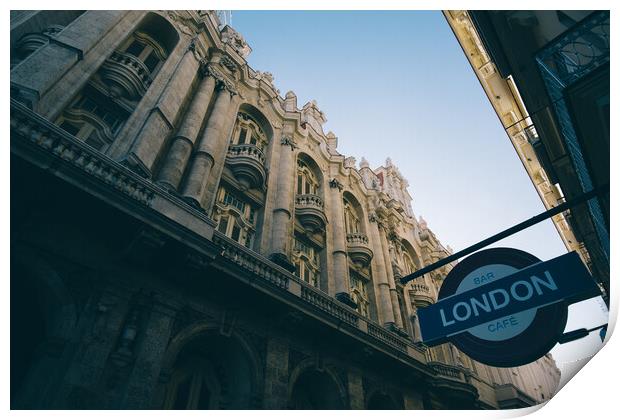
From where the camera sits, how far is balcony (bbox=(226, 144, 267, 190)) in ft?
52.6

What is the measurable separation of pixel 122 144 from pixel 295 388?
10.4m

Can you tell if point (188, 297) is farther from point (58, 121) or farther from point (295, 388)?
point (58, 121)

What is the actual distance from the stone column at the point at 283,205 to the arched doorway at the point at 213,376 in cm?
432

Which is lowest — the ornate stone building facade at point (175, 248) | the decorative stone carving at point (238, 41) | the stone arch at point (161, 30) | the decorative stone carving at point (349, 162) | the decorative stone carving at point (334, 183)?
the ornate stone building facade at point (175, 248)

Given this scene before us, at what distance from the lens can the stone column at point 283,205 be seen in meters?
14.4

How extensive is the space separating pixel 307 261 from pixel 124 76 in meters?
11.2

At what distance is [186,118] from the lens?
14.6 meters

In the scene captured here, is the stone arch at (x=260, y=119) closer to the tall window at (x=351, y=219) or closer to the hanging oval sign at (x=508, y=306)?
the tall window at (x=351, y=219)

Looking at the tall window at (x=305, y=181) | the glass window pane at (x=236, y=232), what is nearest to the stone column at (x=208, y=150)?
the glass window pane at (x=236, y=232)

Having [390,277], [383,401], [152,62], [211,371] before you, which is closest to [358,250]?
[390,277]

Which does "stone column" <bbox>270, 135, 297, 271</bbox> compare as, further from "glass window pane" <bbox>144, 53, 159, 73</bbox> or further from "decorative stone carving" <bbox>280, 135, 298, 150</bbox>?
"glass window pane" <bbox>144, 53, 159, 73</bbox>

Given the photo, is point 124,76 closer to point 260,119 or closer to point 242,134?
point 242,134

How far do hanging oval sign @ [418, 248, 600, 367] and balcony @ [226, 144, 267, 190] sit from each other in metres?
11.9

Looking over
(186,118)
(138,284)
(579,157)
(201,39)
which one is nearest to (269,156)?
(186,118)
